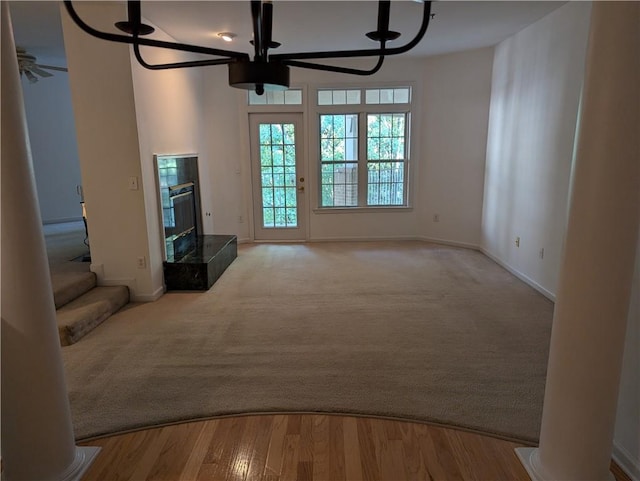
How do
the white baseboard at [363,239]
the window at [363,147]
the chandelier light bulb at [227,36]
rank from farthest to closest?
the white baseboard at [363,239] → the window at [363,147] → the chandelier light bulb at [227,36]

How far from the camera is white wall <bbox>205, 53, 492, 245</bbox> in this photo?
5719 millimetres

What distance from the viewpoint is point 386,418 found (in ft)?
7.47

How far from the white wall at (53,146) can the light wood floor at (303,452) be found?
623 centimetres

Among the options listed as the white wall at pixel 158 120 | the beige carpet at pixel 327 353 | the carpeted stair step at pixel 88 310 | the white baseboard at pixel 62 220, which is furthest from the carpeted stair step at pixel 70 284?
A: the white baseboard at pixel 62 220

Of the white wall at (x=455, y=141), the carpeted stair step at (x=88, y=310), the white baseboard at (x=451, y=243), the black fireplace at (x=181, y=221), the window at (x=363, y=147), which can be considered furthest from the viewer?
the window at (x=363, y=147)

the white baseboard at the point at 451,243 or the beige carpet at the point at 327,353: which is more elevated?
the white baseboard at the point at 451,243

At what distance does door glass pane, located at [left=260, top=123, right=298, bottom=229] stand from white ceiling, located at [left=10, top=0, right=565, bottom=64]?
138 cm

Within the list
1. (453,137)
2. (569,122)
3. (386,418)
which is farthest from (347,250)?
(386,418)

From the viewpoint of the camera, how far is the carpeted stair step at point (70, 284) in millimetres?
3502

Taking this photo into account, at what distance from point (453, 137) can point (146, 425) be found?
518 centimetres

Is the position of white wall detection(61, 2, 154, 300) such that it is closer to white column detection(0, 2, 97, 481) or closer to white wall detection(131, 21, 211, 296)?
white wall detection(131, 21, 211, 296)

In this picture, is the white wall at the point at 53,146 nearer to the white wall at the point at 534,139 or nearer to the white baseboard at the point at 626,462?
the white wall at the point at 534,139

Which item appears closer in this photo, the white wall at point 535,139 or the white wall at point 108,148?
the white wall at point 108,148

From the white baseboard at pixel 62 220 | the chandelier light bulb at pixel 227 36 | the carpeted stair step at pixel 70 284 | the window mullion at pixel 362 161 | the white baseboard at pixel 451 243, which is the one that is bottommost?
the white baseboard at pixel 451 243
